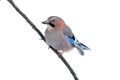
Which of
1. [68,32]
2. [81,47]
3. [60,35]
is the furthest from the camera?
[60,35]

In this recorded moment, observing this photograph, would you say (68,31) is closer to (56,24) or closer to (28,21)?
(56,24)

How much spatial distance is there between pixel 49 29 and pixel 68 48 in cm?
29

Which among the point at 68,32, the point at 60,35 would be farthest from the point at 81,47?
the point at 60,35

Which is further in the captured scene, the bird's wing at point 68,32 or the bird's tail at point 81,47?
the bird's wing at point 68,32

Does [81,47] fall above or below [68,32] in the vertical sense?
below

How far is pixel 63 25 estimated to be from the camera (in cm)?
233

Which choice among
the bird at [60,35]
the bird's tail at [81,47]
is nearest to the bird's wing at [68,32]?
the bird at [60,35]

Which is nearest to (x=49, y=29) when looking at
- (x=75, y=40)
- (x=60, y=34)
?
(x=60, y=34)

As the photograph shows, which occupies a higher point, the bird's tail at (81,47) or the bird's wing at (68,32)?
the bird's wing at (68,32)

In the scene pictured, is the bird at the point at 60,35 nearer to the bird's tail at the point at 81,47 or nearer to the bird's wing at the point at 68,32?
the bird's wing at the point at 68,32

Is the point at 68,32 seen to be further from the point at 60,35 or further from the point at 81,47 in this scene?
the point at 81,47

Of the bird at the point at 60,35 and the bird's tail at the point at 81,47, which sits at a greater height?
the bird at the point at 60,35

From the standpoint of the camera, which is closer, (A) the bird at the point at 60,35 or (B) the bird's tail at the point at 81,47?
(B) the bird's tail at the point at 81,47

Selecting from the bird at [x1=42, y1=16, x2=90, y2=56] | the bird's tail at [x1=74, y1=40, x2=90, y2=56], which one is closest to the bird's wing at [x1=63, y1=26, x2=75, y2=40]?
the bird at [x1=42, y1=16, x2=90, y2=56]
